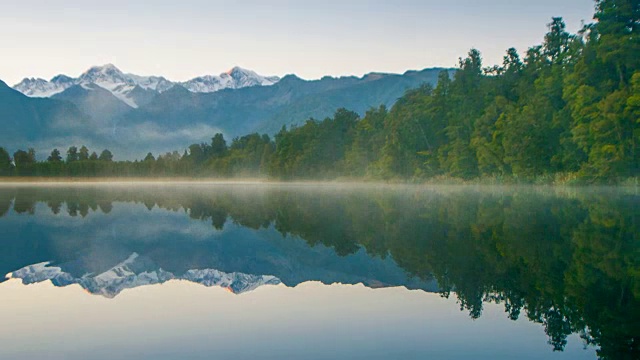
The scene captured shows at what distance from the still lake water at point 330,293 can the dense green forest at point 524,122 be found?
1724 inches

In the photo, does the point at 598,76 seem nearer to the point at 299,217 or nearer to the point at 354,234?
the point at 299,217

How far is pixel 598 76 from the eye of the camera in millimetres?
71938

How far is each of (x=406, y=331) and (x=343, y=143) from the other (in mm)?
144955

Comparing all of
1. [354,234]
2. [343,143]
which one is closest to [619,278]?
[354,234]

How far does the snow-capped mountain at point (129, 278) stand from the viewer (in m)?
15.1

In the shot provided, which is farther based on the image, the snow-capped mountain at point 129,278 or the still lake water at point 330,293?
the snow-capped mountain at point 129,278

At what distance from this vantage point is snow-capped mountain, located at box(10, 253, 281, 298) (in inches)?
593

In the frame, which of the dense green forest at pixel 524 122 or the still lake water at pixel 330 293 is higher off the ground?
the dense green forest at pixel 524 122

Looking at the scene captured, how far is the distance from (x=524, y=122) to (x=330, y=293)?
7274 centimetres

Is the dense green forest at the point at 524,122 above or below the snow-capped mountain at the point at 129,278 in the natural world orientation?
above

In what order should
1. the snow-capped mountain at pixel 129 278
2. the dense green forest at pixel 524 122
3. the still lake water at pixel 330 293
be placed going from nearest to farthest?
the still lake water at pixel 330 293 < the snow-capped mountain at pixel 129 278 < the dense green forest at pixel 524 122

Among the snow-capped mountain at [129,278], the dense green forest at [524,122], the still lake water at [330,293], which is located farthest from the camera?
the dense green forest at [524,122]

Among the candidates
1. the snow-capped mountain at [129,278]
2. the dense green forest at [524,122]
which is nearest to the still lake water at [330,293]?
the snow-capped mountain at [129,278]

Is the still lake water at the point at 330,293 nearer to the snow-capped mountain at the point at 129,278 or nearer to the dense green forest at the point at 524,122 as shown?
the snow-capped mountain at the point at 129,278
